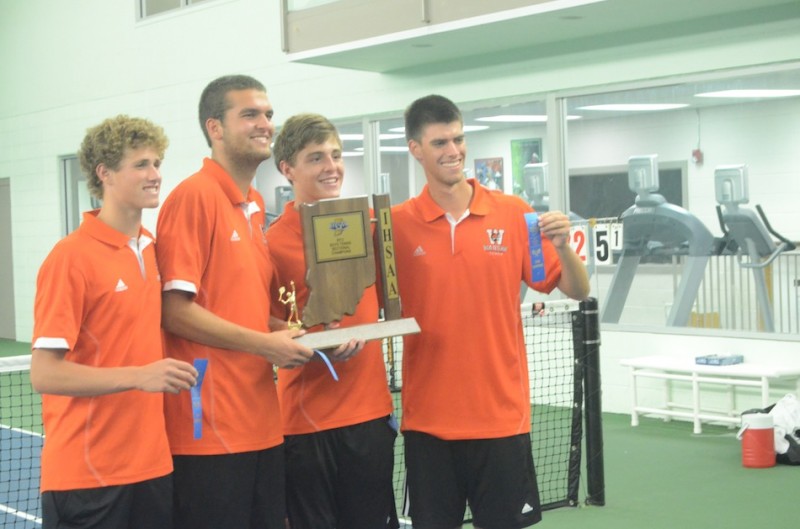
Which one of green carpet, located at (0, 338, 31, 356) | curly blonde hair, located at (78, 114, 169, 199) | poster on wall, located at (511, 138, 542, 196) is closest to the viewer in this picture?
curly blonde hair, located at (78, 114, 169, 199)

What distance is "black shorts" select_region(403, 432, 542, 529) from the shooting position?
371 centimetres

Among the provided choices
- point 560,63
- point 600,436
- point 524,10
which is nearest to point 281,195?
point 560,63

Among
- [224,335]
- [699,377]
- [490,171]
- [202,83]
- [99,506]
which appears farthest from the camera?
[202,83]

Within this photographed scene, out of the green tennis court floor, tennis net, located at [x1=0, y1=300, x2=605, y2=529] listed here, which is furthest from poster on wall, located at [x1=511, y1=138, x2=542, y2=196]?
tennis net, located at [x1=0, y1=300, x2=605, y2=529]

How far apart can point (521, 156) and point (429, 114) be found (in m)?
7.03

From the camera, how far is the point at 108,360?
309 centimetres

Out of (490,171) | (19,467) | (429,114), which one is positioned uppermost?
(490,171)

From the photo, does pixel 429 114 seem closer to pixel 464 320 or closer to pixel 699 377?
pixel 464 320

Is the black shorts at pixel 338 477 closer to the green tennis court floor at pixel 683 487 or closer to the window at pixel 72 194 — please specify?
the green tennis court floor at pixel 683 487

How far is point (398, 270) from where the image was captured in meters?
3.79

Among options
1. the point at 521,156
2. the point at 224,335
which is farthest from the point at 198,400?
the point at 521,156

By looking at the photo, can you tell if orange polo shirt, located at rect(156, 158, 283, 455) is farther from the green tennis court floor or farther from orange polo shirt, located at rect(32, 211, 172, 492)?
the green tennis court floor

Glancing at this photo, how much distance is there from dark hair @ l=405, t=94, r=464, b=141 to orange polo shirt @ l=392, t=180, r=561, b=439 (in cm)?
26

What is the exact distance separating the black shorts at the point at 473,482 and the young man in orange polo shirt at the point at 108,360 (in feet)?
Answer: 3.06
